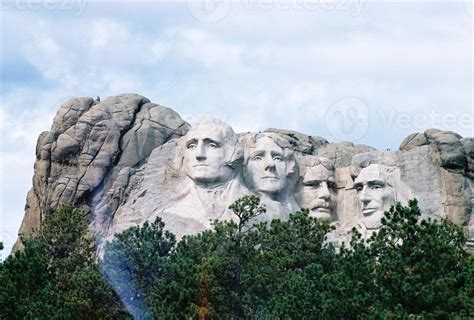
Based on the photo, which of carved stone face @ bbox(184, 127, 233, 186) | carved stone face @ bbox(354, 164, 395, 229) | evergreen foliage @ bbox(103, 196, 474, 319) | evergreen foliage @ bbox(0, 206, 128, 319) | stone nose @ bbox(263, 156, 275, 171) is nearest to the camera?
evergreen foliage @ bbox(103, 196, 474, 319)

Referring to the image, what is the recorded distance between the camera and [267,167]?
44.7 m

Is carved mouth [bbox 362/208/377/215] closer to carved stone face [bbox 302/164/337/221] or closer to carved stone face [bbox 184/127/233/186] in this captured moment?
carved stone face [bbox 302/164/337/221]

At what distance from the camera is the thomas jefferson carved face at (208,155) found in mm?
43562

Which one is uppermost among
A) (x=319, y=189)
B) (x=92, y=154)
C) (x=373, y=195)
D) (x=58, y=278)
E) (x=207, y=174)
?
(x=92, y=154)

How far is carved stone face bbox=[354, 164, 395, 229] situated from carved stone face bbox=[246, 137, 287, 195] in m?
2.54

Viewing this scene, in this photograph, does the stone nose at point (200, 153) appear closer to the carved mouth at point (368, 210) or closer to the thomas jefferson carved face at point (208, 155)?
the thomas jefferson carved face at point (208, 155)

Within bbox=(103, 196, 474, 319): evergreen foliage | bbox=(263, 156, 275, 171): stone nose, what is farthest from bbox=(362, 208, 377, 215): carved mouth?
bbox=(103, 196, 474, 319): evergreen foliage

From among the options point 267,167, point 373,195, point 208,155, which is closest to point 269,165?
point 267,167

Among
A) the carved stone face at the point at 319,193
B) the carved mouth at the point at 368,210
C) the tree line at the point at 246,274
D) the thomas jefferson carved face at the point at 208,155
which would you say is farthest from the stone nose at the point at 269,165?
the tree line at the point at 246,274

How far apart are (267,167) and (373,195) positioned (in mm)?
3588

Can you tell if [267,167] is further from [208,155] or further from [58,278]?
[58,278]

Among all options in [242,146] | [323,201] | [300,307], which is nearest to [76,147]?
[242,146]

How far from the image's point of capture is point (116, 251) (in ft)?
123

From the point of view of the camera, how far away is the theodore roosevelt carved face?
45.2 metres
